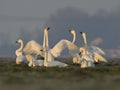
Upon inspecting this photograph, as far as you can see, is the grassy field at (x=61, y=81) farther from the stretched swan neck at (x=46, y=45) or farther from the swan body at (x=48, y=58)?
the stretched swan neck at (x=46, y=45)

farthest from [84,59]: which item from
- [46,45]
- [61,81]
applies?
[61,81]

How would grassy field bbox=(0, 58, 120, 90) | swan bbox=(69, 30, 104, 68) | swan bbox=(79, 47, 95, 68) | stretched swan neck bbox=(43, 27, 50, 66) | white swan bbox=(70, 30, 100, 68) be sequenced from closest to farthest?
grassy field bbox=(0, 58, 120, 90) → swan bbox=(79, 47, 95, 68) → white swan bbox=(70, 30, 100, 68) → swan bbox=(69, 30, 104, 68) → stretched swan neck bbox=(43, 27, 50, 66)

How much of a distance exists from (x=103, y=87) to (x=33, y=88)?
2341 millimetres

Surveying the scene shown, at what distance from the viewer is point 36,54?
54.5 meters

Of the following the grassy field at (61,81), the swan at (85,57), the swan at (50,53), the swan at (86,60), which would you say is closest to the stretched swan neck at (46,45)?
the swan at (50,53)

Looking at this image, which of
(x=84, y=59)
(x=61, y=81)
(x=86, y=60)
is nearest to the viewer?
(x=61, y=81)

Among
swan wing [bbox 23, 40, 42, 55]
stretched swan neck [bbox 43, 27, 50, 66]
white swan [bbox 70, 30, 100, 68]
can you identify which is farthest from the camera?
swan wing [bbox 23, 40, 42, 55]

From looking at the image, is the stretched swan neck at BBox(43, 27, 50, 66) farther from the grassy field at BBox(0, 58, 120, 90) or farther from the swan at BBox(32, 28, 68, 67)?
the grassy field at BBox(0, 58, 120, 90)

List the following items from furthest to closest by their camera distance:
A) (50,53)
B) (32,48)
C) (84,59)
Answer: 1. (32,48)
2. (50,53)
3. (84,59)

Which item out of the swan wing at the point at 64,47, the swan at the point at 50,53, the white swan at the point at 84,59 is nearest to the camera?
the white swan at the point at 84,59

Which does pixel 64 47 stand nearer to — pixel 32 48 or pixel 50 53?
pixel 50 53

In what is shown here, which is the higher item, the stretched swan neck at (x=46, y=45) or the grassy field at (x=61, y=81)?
the stretched swan neck at (x=46, y=45)

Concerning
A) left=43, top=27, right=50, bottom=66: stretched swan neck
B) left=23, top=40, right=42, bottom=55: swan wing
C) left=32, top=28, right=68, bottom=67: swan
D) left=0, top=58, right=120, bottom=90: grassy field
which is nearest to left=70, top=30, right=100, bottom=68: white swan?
left=32, top=28, right=68, bottom=67: swan

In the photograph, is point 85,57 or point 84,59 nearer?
point 84,59
